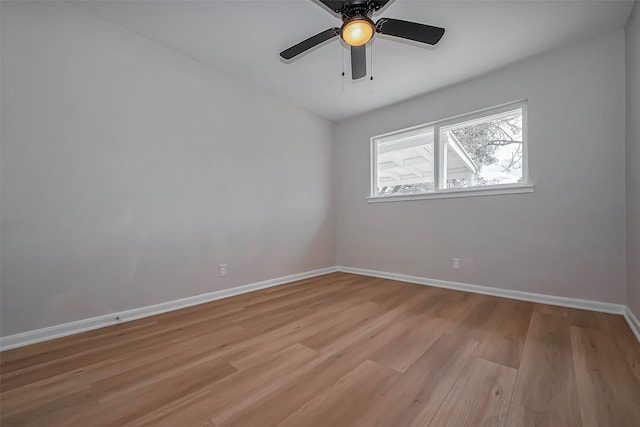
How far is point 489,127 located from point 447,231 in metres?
1.23

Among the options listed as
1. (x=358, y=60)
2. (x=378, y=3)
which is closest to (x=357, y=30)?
(x=378, y=3)

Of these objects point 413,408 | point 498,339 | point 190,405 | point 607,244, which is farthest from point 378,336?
point 607,244

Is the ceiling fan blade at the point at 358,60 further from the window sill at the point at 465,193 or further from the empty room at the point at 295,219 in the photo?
the window sill at the point at 465,193

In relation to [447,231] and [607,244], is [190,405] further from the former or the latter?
[607,244]

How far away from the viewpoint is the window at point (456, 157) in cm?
260

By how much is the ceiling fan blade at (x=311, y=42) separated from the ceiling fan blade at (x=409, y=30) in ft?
0.98

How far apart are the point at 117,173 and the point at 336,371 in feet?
7.09

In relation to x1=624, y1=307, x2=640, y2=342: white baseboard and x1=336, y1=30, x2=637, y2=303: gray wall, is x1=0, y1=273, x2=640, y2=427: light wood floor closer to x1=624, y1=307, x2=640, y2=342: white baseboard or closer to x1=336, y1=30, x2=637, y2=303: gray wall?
x1=624, y1=307, x2=640, y2=342: white baseboard

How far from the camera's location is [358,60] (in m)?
1.94

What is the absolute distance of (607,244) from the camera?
Answer: 2.11 m

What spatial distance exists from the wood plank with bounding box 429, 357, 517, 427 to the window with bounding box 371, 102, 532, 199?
1.92 m

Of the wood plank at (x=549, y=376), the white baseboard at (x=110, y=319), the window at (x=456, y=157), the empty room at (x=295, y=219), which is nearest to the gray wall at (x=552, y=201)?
the empty room at (x=295, y=219)

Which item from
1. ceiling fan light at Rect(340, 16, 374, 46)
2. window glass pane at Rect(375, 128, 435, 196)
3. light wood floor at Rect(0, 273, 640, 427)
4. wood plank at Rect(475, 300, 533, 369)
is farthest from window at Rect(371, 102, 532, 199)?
ceiling fan light at Rect(340, 16, 374, 46)

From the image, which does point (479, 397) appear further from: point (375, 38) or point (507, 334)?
point (375, 38)
